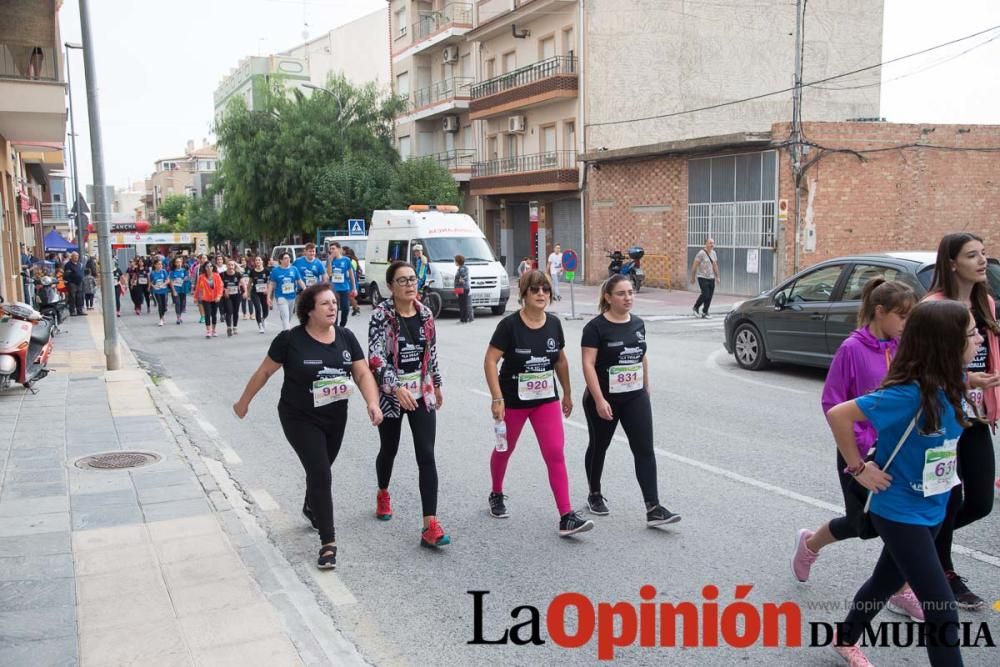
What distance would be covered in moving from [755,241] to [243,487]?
21570mm

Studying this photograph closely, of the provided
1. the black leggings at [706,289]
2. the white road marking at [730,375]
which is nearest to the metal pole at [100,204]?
the white road marking at [730,375]

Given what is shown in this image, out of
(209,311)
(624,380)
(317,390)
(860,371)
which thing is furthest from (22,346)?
(860,371)

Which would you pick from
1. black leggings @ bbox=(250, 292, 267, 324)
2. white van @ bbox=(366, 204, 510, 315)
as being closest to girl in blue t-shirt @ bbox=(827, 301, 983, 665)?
black leggings @ bbox=(250, 292, 267, 324)

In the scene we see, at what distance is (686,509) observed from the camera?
600cm

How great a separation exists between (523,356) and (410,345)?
0.71m

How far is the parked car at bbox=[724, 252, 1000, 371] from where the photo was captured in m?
9.87

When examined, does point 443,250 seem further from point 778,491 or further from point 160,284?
point 778,491

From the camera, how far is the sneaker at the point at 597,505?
5.94 metres

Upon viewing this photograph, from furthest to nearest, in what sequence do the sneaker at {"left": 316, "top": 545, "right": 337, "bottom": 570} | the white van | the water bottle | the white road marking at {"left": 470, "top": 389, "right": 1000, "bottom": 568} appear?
1. the white van
2. the water bottle
3. the sneaker at {"left": 316, "top": 545, "right": 337, "bottom": 570}
4. the white road marking at {"left": 470, "top": 389, "right": 1000, "bottom": 568}

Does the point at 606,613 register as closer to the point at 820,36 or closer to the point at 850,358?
the point at 850,358

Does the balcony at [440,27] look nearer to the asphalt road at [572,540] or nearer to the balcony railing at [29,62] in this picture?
the balcony railing at [29,62]

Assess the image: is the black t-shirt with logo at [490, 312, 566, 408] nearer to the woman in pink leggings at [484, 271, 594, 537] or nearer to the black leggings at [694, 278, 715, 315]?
the woman in pink leggings at [484, 271, 594, 537]

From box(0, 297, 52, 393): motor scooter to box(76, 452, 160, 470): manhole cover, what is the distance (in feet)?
12.8

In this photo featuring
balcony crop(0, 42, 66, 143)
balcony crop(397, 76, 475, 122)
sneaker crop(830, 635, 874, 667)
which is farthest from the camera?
balcony crop(397, 76, 475, 122)
